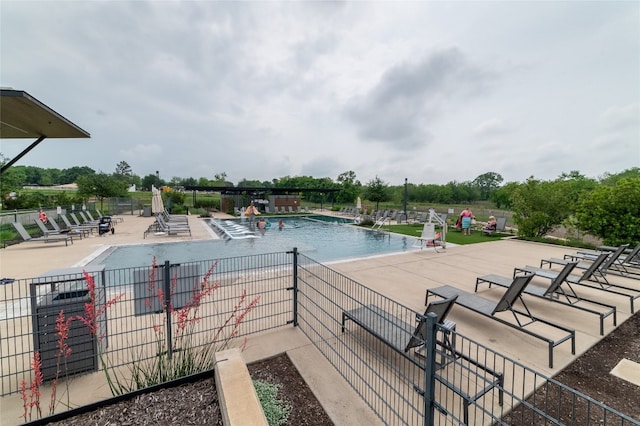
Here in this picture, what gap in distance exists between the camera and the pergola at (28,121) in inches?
107

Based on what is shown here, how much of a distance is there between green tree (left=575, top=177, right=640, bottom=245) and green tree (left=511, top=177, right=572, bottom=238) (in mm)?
1887

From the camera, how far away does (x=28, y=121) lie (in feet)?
11.5

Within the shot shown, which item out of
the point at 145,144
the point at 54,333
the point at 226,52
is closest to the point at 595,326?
the point at 54,333

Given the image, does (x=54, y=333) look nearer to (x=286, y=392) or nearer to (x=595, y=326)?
(x=286, y=392)

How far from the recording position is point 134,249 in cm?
1037

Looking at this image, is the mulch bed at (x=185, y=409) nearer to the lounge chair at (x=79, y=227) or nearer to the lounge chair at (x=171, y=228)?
the lounge chair at (x=171, y=228)

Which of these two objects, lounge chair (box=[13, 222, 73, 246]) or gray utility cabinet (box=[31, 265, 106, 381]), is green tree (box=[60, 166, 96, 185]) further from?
gray utility cabinet (box=[31, 265, 106, 381])

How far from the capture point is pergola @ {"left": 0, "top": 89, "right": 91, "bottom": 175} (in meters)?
2.71

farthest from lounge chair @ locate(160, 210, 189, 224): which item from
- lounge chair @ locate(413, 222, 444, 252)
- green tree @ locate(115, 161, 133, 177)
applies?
Result: green tree @ locate(115, 161, 133, 177)

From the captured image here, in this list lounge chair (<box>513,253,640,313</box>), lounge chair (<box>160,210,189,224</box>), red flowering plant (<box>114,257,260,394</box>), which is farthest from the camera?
lounge chair (<box>160,210,189,224</box>)

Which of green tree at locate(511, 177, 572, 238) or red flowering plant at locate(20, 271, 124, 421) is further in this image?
green tree at locate(511, 177, 572, 238)

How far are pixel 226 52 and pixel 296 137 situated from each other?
15.1 meters

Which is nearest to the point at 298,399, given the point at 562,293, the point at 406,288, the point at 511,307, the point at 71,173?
the point at 511,307

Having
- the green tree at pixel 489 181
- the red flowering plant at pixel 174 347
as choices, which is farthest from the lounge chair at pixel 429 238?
the green tree at pixel 489 181
